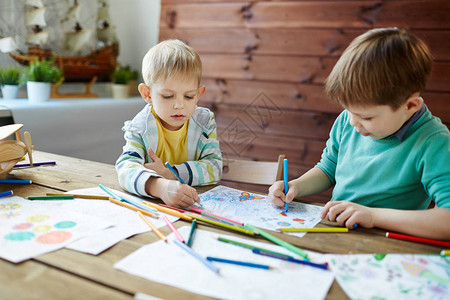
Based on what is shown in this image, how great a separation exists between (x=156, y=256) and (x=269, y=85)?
6.17 feet

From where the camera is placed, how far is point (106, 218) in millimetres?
814

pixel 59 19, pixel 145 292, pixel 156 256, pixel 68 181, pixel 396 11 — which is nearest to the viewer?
pixel 145 292

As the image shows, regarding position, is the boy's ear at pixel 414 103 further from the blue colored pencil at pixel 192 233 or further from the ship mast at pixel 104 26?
the ship mast at pixel 104 26

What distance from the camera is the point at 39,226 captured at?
2.46ft

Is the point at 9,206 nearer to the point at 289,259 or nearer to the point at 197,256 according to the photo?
the point at 197,256

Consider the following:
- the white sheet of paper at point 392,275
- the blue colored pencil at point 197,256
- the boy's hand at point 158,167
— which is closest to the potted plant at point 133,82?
the boy's hand at point 158,167

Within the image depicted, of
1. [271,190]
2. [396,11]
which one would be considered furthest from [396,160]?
[396,11]

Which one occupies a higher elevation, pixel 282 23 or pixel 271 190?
pixel 282 23

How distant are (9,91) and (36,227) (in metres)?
1.73

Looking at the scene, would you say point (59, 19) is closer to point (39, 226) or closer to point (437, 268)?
point (39, 226)

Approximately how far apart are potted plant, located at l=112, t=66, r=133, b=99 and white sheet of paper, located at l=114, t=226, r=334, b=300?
2178 mm

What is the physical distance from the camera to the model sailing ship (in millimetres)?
2291

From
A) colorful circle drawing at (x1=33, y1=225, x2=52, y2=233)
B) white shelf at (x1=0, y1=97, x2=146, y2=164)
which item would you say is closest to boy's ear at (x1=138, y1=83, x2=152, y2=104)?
colorful circle drawing at (x1=33, y1=225, x2=52, y2=233)

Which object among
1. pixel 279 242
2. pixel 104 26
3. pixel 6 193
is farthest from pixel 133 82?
pixel 279 242
